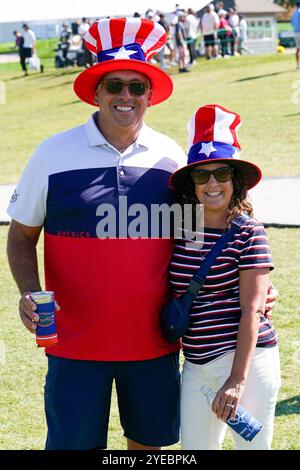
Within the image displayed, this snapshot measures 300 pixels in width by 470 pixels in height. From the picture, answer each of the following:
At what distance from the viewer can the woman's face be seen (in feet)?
12.1

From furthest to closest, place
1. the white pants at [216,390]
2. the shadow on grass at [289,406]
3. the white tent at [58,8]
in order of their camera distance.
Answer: the white tent at [58,8]
the shadow on grass at [289,406]
the white pants at [216,390]

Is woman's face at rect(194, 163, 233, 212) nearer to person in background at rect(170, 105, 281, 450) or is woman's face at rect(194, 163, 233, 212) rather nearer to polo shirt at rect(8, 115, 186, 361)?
person in background at rect(170, 105, 281, 450)

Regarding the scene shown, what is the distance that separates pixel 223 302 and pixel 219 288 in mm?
62

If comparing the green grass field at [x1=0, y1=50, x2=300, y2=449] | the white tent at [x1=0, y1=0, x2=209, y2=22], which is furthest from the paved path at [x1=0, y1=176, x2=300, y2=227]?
the white tent at [x1=0, y1=0, x2=209, y2=22]

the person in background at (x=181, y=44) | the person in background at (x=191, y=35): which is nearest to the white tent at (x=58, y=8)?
the person in background at (x=181, y=44)

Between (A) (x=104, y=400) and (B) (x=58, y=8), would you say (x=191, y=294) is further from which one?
(B) (x=58, y=8)


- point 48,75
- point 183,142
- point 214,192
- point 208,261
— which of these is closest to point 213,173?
point 214,192

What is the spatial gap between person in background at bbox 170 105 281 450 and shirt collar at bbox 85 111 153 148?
0.75 ft

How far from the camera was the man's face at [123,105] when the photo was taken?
12.5 ft

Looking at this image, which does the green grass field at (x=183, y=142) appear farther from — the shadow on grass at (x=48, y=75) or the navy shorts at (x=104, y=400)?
the navy shorts at (x=104, y=400)

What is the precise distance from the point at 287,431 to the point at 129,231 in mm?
2064

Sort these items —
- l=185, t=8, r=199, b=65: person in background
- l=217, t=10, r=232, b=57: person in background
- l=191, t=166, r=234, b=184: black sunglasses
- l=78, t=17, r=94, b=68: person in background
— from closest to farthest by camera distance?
1. l=191, t=166, r=234, b=184: black sunglasses
2. l=78, t=17, r=94, b=68: person in background
3. l=185, t=8, r=199, b=65: person in background
4. l=217, t=10, r=232, b=57: person in background
